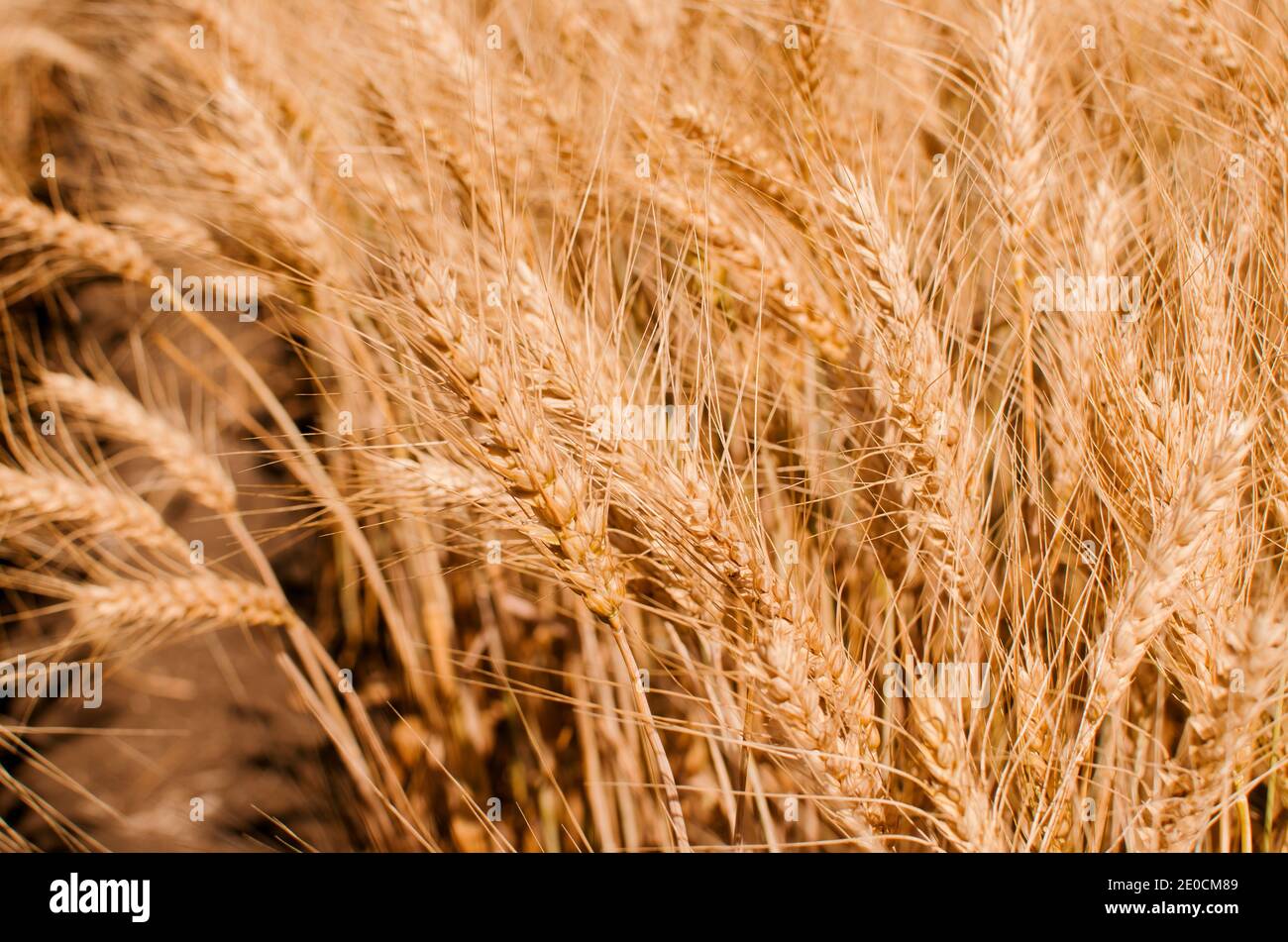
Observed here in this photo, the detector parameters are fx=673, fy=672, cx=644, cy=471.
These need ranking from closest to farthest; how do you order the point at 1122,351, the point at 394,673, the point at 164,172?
the point at 1122,351 < the point at 394,673 < the point at 164,172

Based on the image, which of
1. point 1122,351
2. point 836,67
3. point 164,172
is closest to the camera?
point 1122,351

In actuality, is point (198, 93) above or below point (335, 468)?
above

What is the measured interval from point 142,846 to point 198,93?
3.89ft

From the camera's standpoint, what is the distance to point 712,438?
0.80m

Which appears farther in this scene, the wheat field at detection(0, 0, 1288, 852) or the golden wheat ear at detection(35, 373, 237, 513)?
the golden wheat ear at detection(35, 373, 237, 513)

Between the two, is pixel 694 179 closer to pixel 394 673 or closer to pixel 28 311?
pixel 394 673

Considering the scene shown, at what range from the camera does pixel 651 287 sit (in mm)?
806

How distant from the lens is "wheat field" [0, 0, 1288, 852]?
1.82ft

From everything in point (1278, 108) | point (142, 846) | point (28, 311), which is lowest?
point (142, 846)

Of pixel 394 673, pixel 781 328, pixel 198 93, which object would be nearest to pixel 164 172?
pixel 198 93

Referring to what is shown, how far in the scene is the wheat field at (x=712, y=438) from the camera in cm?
56

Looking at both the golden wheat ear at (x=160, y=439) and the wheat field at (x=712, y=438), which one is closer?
the wheat field at (x=712, y=438)
